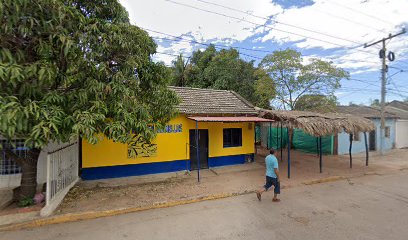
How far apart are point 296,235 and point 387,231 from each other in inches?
78.9

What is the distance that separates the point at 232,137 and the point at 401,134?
17.1 m

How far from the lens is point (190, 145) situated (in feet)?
32.8

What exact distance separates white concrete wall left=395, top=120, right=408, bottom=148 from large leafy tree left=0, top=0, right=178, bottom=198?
2154 cm

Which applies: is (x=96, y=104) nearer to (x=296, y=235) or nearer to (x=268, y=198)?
(x=296, y=235)

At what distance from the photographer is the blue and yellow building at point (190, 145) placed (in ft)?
27.6

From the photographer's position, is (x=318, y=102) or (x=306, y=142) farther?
(x=318, y=102)

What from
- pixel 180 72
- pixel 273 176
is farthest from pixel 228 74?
pixel 273 176

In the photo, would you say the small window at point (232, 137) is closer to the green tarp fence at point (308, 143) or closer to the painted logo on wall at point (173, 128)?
the painted logo on wall at point (173, 128)

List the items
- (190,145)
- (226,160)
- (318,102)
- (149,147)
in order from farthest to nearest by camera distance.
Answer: (318,102) → (226,160) → (190,145) → (149,147)

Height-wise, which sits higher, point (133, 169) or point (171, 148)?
point (171, 148)

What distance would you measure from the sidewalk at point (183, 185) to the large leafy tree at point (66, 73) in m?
1.62

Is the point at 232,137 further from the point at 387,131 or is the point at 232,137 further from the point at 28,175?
the point at 387,131

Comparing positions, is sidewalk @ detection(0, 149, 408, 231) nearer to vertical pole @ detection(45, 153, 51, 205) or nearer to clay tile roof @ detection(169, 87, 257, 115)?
vertical pole @ detection(45, 153, 51, 205)

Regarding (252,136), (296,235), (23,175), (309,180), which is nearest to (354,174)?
(309,180)
